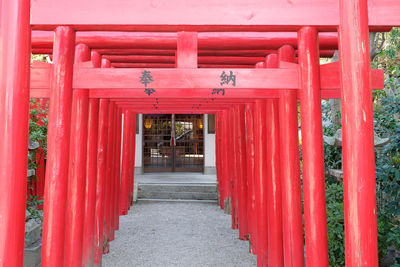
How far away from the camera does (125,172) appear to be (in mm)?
7965

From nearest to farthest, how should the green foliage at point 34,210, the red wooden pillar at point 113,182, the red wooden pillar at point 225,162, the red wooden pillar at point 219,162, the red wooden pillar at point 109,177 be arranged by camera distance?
the green foliage at point 34,210
the red wooden pillar at point 109,177
the red wooden pillar at point 113,182
the red wooden pillar at point 225,162
the red wooden pillar at point 219,162

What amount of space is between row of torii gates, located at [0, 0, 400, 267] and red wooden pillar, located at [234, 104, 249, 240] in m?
1.71

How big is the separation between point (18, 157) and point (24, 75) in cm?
63

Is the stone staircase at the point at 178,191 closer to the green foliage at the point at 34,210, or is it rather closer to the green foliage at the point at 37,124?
the green foliage at the point at 37,124

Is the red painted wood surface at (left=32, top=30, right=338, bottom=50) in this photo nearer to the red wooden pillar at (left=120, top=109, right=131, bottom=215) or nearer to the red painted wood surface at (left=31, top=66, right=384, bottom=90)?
the red painted wood surface at (left=31, top=66, right=384, bottom=90)

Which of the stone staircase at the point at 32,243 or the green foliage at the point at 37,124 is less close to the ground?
the green foliage at the point at 37,124

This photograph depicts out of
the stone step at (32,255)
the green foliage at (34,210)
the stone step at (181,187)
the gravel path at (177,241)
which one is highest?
the green foliage at (34,210)

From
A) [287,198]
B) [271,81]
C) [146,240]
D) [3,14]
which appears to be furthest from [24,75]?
[146,240]

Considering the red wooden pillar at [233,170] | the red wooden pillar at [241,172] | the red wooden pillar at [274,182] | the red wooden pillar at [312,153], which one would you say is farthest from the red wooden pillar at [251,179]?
the red wooden pillar at [312,153]

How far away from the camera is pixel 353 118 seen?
2141mm

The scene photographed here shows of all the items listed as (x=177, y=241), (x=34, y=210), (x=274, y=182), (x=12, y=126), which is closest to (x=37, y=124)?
(x=34, y=210)

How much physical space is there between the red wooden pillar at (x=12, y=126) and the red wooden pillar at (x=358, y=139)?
246cm

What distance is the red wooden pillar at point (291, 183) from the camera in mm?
2990

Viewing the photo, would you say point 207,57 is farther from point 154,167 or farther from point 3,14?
point 154,167
